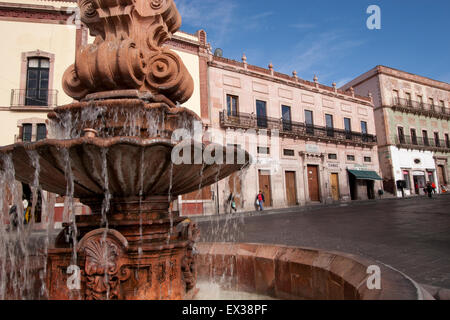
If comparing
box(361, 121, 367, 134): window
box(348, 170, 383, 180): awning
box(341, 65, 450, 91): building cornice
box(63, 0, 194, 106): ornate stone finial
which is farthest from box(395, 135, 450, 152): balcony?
box(63, 0, 194, 106): ornate stone finial

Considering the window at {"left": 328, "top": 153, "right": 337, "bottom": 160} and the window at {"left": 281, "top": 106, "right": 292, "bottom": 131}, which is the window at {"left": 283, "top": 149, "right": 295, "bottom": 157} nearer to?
the window at {"left": 281, "top": 106, "right": 292, "bottom": 131}

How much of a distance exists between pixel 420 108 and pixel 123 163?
119 feet

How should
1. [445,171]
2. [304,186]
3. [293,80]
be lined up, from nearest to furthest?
[304,186]
[293,80]
[445,171]

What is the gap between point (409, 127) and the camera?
29719 mm

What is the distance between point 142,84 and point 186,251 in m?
1.65

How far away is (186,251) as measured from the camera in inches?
99.3

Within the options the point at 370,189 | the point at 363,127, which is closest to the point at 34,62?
the point at 363,127

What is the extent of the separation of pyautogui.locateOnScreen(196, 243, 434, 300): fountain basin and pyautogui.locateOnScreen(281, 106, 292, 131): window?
1953cm

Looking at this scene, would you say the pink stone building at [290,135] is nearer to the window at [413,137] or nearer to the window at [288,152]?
the window at [288,152]

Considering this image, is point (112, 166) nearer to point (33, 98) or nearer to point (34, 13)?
point (33, 98)

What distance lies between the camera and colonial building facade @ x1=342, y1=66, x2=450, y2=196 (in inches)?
1104
